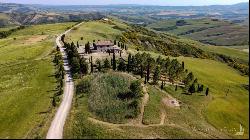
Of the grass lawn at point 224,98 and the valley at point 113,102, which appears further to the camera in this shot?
the grass lawn at point 224,98

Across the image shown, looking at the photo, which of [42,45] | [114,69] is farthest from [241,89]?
[42,45]

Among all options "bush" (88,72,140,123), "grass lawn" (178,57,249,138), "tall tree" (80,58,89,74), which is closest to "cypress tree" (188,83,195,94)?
"grass lawn" (178,57,249,138)

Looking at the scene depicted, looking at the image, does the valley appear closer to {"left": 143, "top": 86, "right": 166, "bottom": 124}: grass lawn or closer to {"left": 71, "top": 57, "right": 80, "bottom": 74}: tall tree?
{"left": 143, "top": 86, "right": 166, "bottom": 124}: grass lawn

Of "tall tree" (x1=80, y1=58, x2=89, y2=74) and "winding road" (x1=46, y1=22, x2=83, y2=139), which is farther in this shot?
"tall tree" (x1=80, y1=58, x2=89, y2=74)

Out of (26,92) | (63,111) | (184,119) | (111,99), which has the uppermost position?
(111,99)

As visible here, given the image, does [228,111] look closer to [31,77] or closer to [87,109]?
[87,109]

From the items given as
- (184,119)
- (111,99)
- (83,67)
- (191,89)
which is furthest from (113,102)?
(191,89)

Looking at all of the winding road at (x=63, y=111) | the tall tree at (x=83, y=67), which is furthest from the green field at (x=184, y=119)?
the tall tree at (x=83, y=67)

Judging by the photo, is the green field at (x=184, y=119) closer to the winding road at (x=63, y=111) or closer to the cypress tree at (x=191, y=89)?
the winding road at (x=63, y=111)

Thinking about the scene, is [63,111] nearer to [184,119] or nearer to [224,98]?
[184,119]
